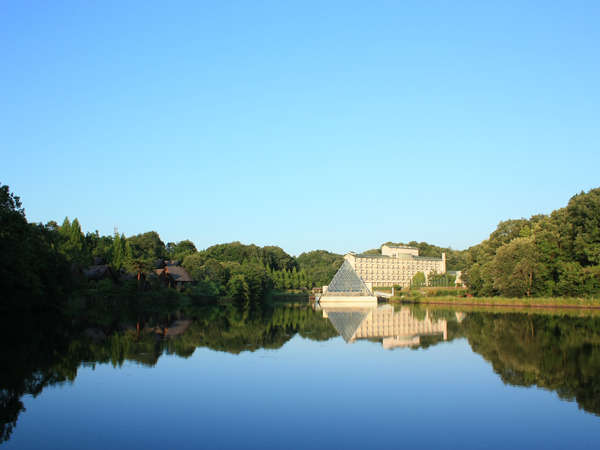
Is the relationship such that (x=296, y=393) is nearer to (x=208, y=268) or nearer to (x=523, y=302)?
(x=523, y=302)

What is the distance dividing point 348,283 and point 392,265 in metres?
61.3

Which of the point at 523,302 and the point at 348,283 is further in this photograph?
the point at 348,283

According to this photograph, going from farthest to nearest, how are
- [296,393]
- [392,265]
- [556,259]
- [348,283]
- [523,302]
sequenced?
[392,265] < [348,283] < [556,259] < [523,302] < [296,393]

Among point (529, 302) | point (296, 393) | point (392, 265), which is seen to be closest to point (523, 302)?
point (529, 302)

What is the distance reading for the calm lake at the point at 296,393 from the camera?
30.7ft

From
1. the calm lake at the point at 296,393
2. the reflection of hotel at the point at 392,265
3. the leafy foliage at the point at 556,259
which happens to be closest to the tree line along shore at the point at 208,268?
the leafy foliage at the point at 556,259

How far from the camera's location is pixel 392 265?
138250 mm

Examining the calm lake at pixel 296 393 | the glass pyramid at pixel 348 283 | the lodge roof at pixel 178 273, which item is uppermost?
the lodge roof at pixel 178 273

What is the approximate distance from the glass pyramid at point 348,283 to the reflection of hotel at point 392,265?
51506 millimetres

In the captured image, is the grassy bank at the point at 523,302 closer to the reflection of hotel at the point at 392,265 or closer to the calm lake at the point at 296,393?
the calm lake at the point at 296,393

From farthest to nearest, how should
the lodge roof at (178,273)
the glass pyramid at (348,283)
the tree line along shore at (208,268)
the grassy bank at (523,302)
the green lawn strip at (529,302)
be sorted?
the glass pyramid at (348,283) → the lodge roof at (178,273) → the grassy bank at (523,302) → the green lawn strip at (529,302) → the tree line along shore at (208,268)

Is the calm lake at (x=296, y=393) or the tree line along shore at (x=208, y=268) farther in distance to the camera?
the tree line along shore at (x=208, y=268)

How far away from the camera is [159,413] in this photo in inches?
434

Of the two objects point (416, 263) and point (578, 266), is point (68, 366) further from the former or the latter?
point (416, 263)
